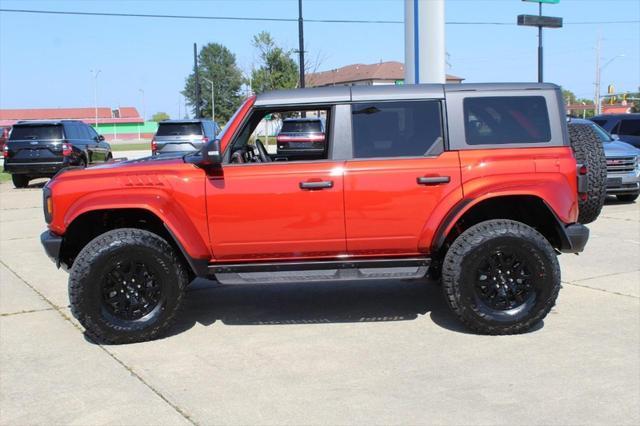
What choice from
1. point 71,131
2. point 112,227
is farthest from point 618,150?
point 71,131

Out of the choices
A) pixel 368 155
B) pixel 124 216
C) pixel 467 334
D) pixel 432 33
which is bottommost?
pixel 467 334

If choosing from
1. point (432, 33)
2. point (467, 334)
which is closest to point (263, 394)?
point (467, 334)

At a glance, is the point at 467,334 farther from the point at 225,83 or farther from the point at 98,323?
the point at 225,83

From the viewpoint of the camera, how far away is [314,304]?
6207 mm

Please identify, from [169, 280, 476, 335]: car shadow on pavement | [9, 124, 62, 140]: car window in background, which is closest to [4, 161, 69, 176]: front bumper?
[9, 124, 62, 140]: car window in background

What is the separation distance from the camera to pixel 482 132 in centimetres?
524

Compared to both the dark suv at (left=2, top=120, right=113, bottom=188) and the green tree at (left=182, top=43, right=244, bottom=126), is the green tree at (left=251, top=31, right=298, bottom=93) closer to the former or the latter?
the dark suv at (left=2, top=120, right=113, bottom=188)

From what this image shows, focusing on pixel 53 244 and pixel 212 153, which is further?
pixel 53 244

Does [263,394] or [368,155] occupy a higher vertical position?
[368,155]

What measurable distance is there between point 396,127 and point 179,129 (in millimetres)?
13745

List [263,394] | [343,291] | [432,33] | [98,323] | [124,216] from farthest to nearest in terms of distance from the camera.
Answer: [432,33] → [343,291] → [124,216] → [98,323] → [263,394]

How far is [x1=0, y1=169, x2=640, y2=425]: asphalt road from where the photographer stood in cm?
385

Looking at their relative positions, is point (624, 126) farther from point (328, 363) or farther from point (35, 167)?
point (35, 167)

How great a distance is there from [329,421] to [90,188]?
2.61 m
